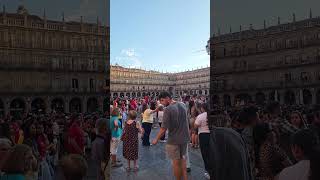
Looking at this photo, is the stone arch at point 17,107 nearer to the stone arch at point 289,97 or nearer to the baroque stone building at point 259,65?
the baroque stone building at point 259,65

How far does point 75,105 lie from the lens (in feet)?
13.6

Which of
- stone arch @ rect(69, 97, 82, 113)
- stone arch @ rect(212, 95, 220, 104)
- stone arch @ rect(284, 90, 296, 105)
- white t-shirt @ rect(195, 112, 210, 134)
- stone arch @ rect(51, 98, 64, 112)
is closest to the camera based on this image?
stone arch @ rect(69, 97, 82, 113)

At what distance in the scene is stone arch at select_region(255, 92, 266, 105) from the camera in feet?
16.3

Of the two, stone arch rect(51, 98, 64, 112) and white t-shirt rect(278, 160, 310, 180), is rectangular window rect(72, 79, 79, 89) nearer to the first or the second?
stone arch rect(51, 98, 64, 112)

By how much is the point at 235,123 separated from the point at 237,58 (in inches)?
55.6

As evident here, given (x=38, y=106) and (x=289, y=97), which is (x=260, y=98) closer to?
(x=289, y=97)

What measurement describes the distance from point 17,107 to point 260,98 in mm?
3372

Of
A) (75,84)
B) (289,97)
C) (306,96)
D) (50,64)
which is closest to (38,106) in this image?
(50,64)

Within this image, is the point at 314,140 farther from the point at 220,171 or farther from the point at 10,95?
the point at 10,95

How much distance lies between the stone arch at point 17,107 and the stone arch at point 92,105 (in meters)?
1.03

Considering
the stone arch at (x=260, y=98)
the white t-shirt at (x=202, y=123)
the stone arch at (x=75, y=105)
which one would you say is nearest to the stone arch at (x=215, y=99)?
the stone arch at (x=260, y=98)

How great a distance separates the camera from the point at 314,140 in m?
2.49

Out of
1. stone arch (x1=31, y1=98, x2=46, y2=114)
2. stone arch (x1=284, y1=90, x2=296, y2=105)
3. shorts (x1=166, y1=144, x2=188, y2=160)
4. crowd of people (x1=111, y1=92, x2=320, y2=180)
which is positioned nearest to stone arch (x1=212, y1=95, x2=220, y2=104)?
crowd of people (x1=111, y1=92, x2=320, y2=180)

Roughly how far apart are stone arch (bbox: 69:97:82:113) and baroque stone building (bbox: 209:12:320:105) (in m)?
1.77
